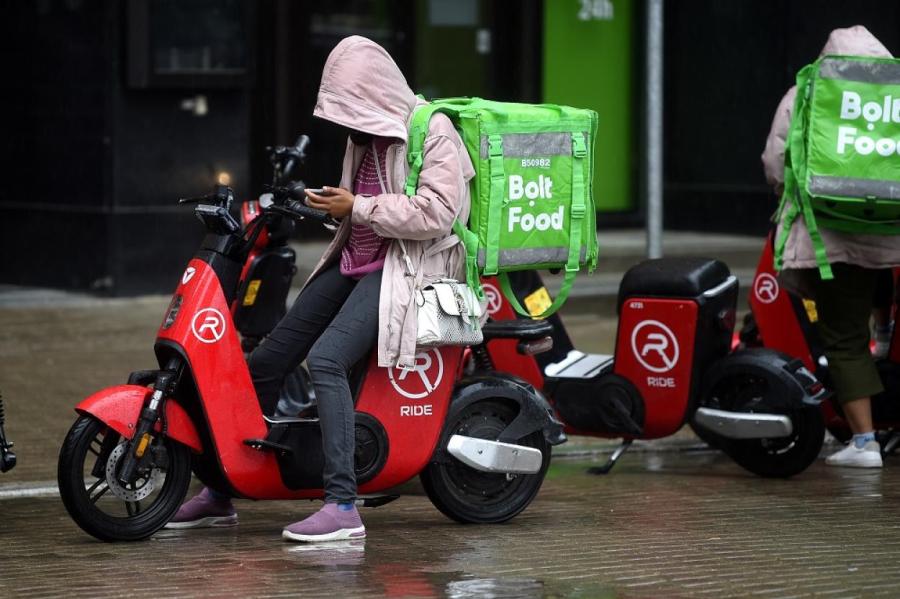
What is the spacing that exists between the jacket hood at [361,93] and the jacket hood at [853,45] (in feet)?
7.58

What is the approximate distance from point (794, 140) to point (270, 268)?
90.0 inches

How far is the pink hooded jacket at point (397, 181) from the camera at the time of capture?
6.14 meters

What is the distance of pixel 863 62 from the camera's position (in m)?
7.48

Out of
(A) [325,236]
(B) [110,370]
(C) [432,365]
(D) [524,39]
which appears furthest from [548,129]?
(D) [524,39]

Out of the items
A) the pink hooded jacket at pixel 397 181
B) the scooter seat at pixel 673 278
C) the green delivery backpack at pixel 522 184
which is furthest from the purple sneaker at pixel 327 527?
the scooter seat at pixel 673 278

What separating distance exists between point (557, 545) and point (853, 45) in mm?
2764

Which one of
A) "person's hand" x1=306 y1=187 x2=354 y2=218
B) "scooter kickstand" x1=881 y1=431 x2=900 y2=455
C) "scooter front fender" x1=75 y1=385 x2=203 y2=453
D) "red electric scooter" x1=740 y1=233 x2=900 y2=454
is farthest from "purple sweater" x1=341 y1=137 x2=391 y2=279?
"scooter kickstand" x1=881 y1=431 x2=900 y2=455

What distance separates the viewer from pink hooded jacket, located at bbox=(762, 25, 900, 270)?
25.1 ft

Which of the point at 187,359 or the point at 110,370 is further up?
the point at 187,359

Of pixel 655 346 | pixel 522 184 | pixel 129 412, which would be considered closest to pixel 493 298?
pixel 655 346

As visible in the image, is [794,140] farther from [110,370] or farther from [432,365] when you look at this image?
[110,370]

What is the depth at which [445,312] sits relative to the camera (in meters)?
6.29

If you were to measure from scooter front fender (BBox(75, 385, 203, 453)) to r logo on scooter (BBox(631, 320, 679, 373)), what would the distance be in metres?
2.31

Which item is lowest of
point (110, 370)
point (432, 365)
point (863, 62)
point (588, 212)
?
point (110, 370)
